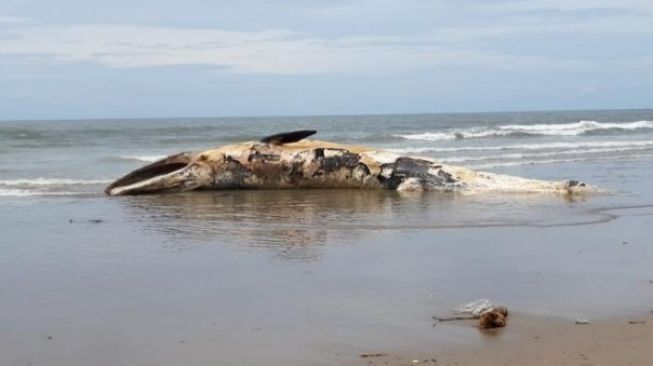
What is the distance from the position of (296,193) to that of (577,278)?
7.64m

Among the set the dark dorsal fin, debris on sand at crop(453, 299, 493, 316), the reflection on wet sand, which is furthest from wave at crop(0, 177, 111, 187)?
debris on sand at crop(453, 299, 493, 316)

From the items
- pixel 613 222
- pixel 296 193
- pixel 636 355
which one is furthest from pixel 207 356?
pixel 296 193

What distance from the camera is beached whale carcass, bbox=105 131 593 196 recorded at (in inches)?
549

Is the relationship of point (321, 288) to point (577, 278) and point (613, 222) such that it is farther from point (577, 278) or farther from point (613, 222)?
point (613, 222)

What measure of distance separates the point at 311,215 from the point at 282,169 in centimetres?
367

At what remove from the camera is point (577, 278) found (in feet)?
A: 21.7

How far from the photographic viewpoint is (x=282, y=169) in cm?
1438

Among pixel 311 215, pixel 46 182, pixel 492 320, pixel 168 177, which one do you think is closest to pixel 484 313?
pixel 492 320

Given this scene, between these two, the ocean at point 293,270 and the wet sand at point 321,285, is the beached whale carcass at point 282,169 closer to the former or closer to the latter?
the ocean at point 293,270

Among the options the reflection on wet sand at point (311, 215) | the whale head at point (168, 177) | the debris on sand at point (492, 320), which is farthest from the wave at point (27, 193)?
the debris on sand at point (492, 320)

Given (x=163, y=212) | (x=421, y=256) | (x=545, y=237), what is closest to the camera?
(x=421, y=256)

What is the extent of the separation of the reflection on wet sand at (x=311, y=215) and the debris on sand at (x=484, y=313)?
7.47 feet

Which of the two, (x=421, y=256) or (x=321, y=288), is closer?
(x=321, y=288)

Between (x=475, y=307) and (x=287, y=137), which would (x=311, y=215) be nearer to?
(x=287, y=137)
